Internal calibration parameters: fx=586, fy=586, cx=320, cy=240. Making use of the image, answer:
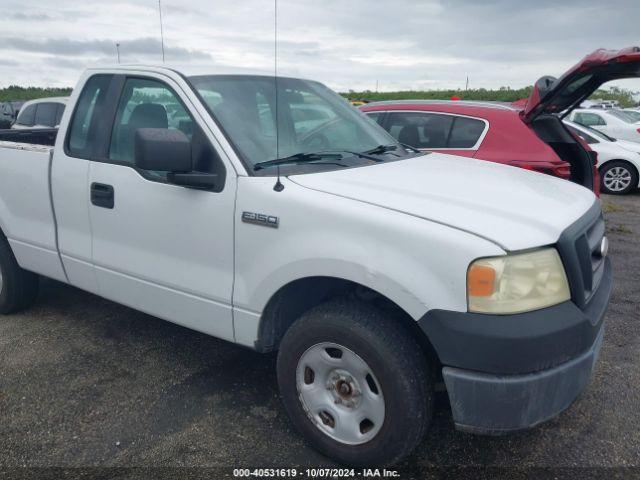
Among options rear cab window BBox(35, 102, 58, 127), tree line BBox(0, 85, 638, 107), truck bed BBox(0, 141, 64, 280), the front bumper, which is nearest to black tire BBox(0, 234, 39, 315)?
truck bed BBox(0, 141, 64, 280)

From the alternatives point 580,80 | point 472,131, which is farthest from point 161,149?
point 472,131

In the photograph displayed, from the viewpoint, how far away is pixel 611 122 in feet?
52.1

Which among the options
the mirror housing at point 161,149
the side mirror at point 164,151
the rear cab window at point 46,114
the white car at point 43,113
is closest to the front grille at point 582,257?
the side mirror at point 164,151

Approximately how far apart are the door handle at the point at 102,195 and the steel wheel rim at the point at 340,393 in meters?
1.57

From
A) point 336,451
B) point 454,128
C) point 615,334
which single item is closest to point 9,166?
point 336,451

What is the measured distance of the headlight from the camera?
2.27 m

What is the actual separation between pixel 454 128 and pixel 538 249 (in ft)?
13.3

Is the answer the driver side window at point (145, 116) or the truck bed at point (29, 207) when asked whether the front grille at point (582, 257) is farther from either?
the truck bed at point (29, 207)

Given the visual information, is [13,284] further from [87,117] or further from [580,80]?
[580,80]

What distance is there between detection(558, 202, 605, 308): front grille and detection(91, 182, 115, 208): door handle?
249cm

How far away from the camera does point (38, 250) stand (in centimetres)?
410

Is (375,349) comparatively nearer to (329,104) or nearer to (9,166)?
(329,104)

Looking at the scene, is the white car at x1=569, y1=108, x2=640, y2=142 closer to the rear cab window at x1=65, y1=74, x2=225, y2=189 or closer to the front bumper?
the rear cab window at x1=65, y1=74, x2=225, y2=189

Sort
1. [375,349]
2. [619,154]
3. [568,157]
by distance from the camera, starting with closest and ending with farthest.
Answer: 1. [375,349]
2. [568,157]
3. [619,154]
